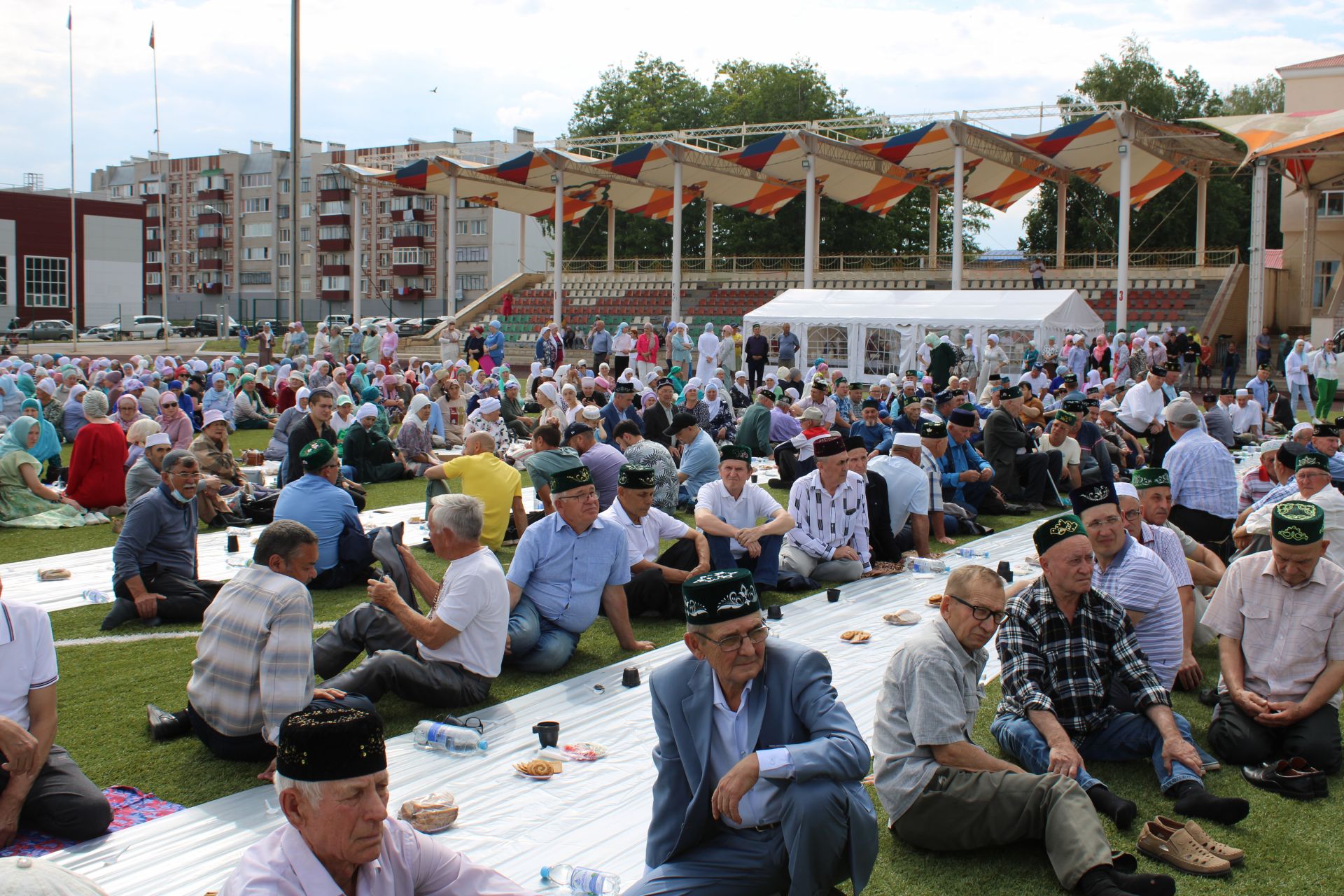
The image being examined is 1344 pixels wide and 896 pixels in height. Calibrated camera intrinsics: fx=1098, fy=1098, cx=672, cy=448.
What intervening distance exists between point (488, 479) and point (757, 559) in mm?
2255

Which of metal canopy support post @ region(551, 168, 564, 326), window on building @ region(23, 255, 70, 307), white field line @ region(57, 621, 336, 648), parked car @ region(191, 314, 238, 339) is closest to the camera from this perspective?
white field line @ region(57, 621, 336, 648)

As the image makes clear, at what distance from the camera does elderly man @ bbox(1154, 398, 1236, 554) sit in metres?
8.54

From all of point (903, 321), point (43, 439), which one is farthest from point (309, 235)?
point (43, 439)

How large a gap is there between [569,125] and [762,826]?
54.6 meters

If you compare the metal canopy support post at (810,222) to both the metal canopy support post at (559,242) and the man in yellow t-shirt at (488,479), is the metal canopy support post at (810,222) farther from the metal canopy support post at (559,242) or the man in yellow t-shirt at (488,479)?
the man in yellow t-shirt at (488,479)

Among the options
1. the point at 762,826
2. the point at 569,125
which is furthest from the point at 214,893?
the point at 569,125

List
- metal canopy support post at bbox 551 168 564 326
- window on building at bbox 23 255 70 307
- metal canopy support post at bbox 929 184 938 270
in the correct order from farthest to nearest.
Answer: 1. window on building at bbox 23 255 70 307
2. metal canopy support post at bbox 929 184 938 270
3. metal canopy support post at bbox 551 168 564 326

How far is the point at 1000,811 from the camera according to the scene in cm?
393

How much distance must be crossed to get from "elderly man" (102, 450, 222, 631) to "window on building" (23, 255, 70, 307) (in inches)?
2135

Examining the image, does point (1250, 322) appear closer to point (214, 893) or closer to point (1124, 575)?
point (1124, 575)

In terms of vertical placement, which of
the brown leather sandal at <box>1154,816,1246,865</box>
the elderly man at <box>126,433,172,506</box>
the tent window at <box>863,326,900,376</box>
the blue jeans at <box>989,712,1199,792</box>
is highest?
the tent window at <box>863,326,900,376</box>

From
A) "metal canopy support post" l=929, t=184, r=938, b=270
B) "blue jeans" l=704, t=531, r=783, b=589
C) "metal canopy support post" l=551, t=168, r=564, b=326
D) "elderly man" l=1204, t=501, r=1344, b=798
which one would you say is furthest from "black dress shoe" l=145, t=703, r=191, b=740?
"metal canopy support post" l=929, t=184, r=938, b=270

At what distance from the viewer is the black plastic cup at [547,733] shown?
5215 millimetres

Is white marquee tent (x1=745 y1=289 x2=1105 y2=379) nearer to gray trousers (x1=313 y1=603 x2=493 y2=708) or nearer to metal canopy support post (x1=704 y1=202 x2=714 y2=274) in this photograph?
metal canopy support post (x1=704 y1=202 x2=714 y2=274)
